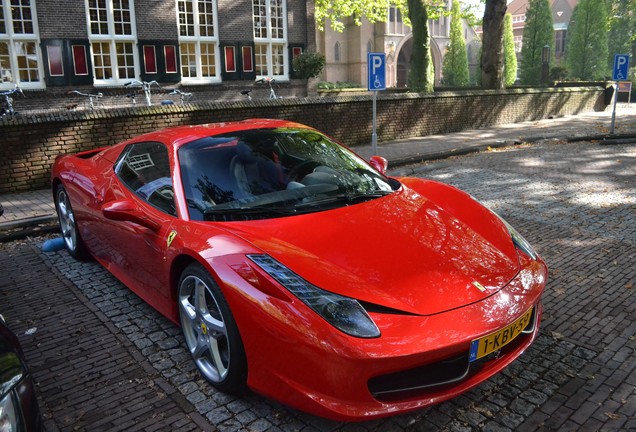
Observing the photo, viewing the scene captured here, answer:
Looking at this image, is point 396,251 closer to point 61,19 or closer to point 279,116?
point 279,116

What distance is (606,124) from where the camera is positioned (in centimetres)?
1941

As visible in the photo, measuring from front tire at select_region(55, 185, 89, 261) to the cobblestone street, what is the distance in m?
0.14

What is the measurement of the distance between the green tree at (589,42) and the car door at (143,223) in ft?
172

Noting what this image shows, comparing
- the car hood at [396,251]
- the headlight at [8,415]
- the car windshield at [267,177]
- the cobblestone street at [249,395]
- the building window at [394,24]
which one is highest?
the building window at [394,24]

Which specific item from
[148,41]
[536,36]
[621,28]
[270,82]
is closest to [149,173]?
Answer: [148,41]

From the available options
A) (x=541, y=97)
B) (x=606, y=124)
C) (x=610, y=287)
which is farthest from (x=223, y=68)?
(x=610, y=287)

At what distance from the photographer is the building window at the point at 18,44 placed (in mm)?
18422

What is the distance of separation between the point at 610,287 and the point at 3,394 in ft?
14.7

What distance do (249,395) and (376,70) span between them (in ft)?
27.9

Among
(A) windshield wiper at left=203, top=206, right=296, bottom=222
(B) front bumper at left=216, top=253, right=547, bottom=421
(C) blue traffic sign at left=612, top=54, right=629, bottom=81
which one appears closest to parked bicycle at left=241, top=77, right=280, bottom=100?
(C) blue traffic sign at left=612, top=54, right=629, bottom=81

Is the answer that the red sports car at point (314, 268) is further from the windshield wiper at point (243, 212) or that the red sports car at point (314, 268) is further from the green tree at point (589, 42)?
the green tree at point (589, 42)

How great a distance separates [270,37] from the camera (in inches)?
952

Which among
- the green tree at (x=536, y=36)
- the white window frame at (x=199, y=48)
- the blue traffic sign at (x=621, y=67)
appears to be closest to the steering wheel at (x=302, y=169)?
the blue traffic sign at (x=621, y=67)

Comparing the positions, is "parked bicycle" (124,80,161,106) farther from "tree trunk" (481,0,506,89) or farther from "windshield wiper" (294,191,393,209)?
"windshield wiper" (294,191,393,209)
